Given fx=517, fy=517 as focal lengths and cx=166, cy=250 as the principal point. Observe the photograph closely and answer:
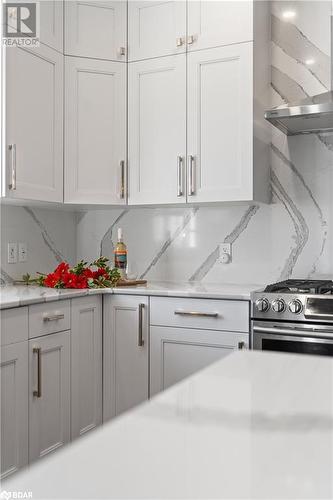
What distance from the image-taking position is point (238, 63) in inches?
112

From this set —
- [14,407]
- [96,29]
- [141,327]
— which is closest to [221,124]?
[96,29]

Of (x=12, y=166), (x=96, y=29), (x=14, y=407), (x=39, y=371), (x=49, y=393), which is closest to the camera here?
(x=14, y=407)

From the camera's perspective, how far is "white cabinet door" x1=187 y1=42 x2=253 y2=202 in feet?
9.30

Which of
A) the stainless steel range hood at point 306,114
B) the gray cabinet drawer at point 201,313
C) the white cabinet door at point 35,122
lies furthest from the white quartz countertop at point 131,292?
the stainless steel range hood at point 306,114

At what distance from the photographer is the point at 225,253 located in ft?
10.6

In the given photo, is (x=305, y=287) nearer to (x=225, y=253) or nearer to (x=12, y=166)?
(x=225, y=253)

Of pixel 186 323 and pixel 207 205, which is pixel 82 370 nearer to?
pixel 186 323

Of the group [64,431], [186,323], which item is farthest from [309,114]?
[64,431]

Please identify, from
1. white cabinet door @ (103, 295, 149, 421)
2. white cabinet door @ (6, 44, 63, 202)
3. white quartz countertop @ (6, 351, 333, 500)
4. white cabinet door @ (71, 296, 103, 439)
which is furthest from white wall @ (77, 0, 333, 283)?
white quartz countertop @ (6, 351, 333, 500)

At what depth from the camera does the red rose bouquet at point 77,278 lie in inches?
111

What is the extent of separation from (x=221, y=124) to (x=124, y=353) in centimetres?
139

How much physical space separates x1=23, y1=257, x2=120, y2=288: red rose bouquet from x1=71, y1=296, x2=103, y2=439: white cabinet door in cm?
11

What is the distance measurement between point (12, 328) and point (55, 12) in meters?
1.85

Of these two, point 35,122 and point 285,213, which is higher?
point 35,122
